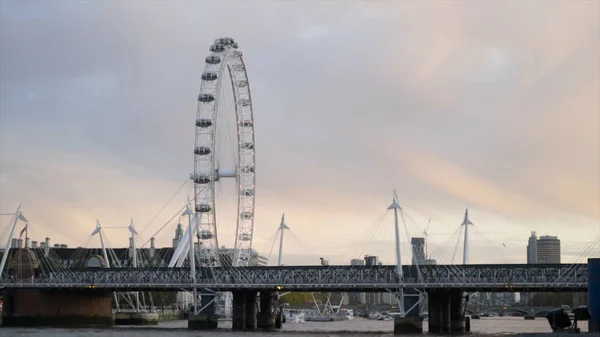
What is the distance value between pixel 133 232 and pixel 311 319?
60187 millimetres

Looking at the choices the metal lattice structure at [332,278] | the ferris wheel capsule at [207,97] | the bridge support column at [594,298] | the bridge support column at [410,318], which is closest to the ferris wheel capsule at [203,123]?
the ferris wheel capsule at [207,97]

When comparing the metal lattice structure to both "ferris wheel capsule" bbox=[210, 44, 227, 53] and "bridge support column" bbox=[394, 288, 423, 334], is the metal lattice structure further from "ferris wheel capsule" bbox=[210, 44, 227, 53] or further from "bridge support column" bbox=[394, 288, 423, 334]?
"ferris wheel capsule" bbox=[210, 44, 227, 53]

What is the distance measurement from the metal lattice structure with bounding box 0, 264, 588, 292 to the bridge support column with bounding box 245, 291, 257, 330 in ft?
11.3

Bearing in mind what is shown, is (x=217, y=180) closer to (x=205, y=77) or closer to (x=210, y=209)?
(x=210, y=209)

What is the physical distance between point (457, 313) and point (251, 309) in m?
22.5

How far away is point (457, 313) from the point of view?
11394 cm

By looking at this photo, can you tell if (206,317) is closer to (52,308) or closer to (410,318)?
(52,308)

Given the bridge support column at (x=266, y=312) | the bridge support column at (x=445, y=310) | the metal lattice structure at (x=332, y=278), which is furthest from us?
the bridge support column at (x=266, y=312)

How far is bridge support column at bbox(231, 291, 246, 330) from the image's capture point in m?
109

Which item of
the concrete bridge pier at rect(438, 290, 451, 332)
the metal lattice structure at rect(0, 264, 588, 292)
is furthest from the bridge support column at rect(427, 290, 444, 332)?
the metal lattice structure at rect(0, 264, 588, 292)

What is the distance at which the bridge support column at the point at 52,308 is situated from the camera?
11375 cm

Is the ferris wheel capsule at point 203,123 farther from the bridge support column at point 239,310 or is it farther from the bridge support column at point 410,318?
the bridge support column at point 410,318

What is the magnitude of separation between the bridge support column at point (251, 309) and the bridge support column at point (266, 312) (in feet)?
9.52

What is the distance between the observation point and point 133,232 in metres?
134
